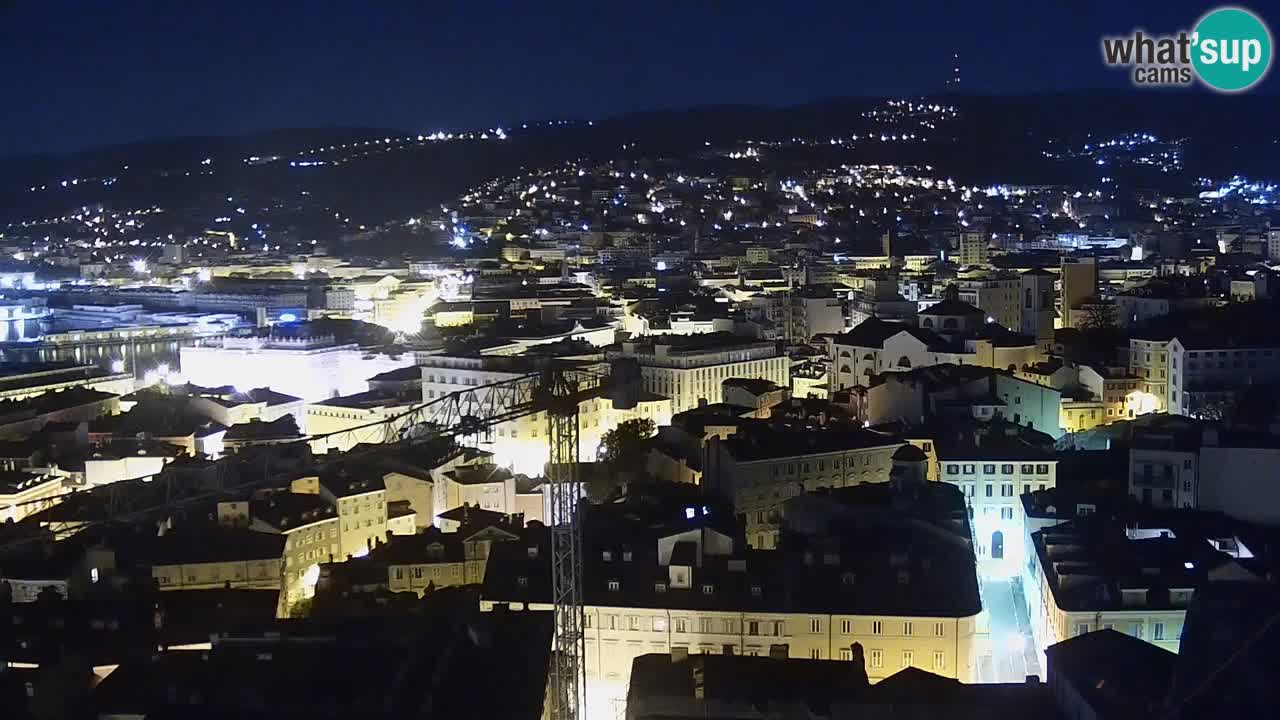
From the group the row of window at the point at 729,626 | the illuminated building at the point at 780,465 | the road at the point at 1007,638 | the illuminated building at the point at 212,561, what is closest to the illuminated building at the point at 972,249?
the illuminated building at the point at 780,465

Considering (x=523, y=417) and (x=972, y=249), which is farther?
(x=972, y=249)

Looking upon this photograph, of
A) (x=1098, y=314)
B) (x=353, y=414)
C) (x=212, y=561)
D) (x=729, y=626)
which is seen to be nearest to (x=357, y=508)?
(x=212, y=561)

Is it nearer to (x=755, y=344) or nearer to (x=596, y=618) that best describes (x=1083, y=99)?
(x=755, y=344)

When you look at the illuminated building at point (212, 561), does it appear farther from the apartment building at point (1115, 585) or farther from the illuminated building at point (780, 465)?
the apartment building at point (1115, 585)

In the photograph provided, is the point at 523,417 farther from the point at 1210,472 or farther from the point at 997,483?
the point at 1210,472

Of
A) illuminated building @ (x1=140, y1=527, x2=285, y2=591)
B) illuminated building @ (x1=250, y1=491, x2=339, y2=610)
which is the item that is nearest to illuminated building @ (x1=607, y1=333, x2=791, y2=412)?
illuminated building @ (x1=250, y1=491, x2=339, y2=610)

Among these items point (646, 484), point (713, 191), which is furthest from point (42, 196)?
point (646, 484)
